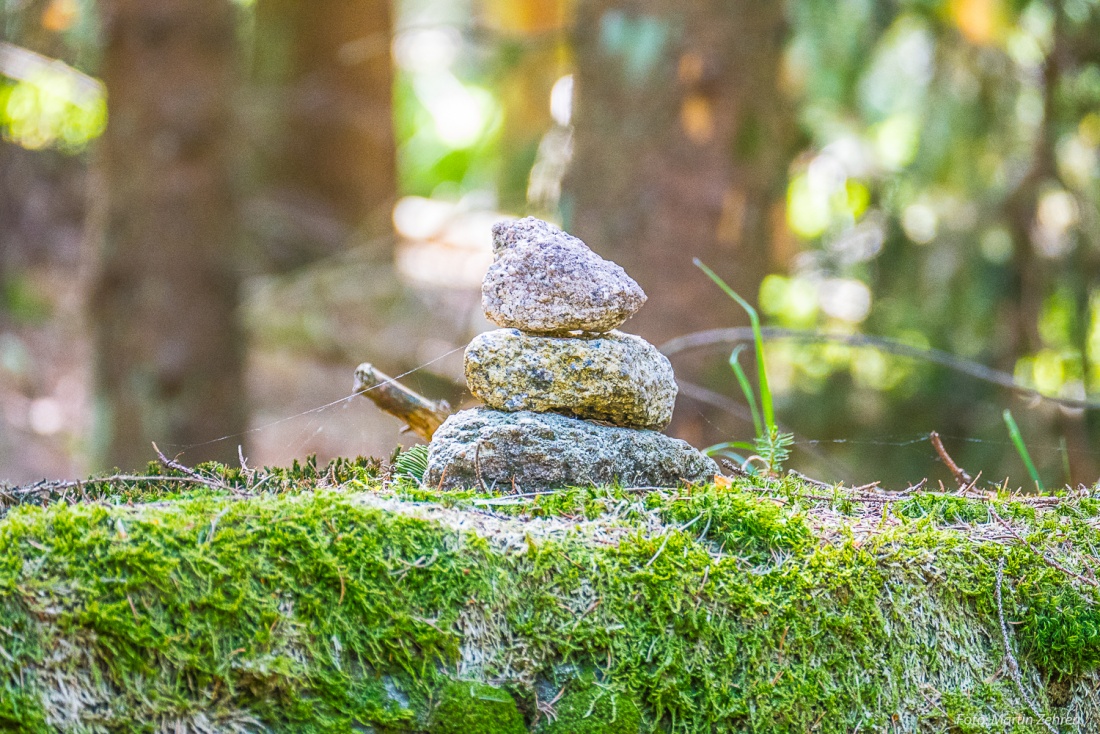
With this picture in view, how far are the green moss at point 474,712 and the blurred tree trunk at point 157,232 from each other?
214 inches

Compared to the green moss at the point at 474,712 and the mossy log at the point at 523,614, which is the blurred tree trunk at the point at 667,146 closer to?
the mossy log at the point at 523,614

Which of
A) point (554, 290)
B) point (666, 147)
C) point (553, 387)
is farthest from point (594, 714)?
point (666, 147)

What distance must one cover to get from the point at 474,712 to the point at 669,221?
4.25 m

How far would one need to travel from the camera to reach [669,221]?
5820 millimetres

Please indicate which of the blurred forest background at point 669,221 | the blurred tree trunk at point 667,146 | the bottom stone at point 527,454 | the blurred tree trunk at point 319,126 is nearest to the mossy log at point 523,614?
the bottom stone at point 527,454

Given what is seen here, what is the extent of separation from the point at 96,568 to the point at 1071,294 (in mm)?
7147

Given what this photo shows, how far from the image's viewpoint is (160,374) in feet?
22.9

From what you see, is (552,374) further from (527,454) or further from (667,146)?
(667,146)

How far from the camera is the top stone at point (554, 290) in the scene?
2654mm

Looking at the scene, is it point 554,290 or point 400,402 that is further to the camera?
point 400,402

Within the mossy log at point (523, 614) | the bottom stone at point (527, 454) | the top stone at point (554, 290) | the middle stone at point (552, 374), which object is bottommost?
the mossy log at point (523, 614)

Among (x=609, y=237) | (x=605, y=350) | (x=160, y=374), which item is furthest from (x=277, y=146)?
(x=605, y=350)

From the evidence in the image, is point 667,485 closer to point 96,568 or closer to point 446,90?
point 96,568

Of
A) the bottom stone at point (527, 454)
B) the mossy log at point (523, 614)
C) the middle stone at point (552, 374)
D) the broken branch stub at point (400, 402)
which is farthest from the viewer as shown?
the broken branch stub at point (400, 402)
